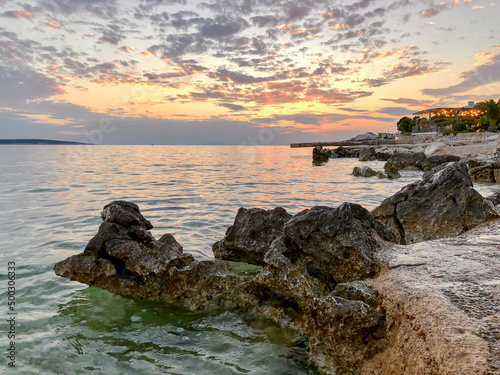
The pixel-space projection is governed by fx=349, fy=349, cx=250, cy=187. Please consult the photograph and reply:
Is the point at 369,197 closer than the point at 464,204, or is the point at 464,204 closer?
the point at 464,204

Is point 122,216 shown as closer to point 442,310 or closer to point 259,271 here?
point 259,271

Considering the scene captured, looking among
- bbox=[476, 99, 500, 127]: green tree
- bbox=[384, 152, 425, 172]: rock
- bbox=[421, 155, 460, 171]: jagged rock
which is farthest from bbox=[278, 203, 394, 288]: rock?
bbox=[476, 99, 500, 127]: green tree

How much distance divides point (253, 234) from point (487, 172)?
60.7ft

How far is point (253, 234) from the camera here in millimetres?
6996

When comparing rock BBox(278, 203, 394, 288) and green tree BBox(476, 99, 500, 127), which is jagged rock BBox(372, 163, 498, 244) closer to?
A: rock BBox(278, 203, 394, 288)

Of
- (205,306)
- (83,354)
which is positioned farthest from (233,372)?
(83,354)

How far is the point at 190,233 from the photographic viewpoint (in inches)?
408

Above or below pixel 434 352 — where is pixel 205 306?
below

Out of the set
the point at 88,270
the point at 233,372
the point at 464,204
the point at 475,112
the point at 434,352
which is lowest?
the point at 233,372

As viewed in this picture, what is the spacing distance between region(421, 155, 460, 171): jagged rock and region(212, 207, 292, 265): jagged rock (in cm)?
2666

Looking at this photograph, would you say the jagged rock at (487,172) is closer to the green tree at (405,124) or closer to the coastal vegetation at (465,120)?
the coastal vegetation at (465,120)

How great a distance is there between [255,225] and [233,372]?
333cm

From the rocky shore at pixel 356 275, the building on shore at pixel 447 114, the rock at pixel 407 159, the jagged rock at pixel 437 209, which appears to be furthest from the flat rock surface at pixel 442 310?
A: the building on shore at pixel 447 114

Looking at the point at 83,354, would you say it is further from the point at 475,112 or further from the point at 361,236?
the point at 475,112
